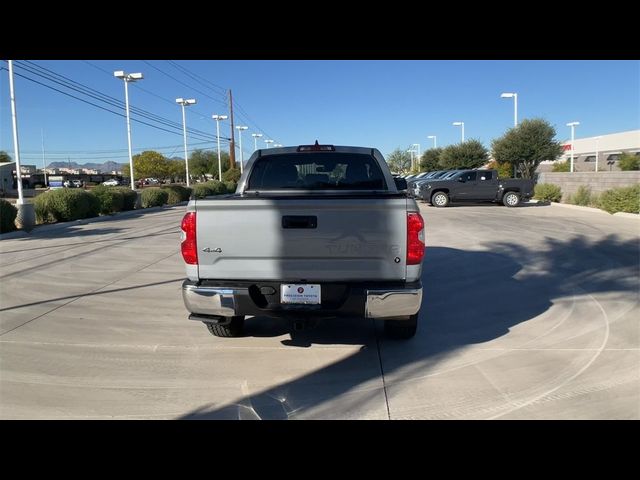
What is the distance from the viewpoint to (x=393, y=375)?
454cm

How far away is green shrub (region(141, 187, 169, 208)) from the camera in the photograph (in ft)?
95.2

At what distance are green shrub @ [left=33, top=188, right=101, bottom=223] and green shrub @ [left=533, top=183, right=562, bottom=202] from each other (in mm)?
22789

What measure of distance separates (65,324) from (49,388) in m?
2.06

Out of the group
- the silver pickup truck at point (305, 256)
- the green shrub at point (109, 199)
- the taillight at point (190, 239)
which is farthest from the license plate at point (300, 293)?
the green shrub at point (109, 199)

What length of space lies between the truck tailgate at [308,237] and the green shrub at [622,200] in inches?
718

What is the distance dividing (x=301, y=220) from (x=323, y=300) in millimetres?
723

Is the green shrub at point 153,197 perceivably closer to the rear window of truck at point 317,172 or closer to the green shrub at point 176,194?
the green shrub at point 176,194

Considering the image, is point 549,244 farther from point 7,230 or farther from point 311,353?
point 7,230

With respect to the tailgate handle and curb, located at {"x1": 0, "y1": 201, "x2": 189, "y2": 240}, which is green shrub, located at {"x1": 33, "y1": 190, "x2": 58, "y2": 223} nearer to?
curb, located at {"x1": 0, "y1": 201, "x2": 189, "y2": 240}

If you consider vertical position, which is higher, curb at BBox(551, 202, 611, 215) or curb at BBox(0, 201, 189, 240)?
curb at BBox(0, 201, 189, 240)

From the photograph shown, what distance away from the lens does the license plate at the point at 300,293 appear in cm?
436

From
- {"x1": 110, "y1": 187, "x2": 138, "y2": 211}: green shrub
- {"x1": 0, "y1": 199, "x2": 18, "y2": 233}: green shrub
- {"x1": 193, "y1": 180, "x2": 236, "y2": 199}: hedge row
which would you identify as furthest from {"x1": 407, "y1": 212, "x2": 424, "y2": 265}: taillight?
{"x1": 193, "y1": 180, "x2": 236, "y2": 199}: hedge row

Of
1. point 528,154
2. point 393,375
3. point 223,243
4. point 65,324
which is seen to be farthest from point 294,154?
point 528,154
